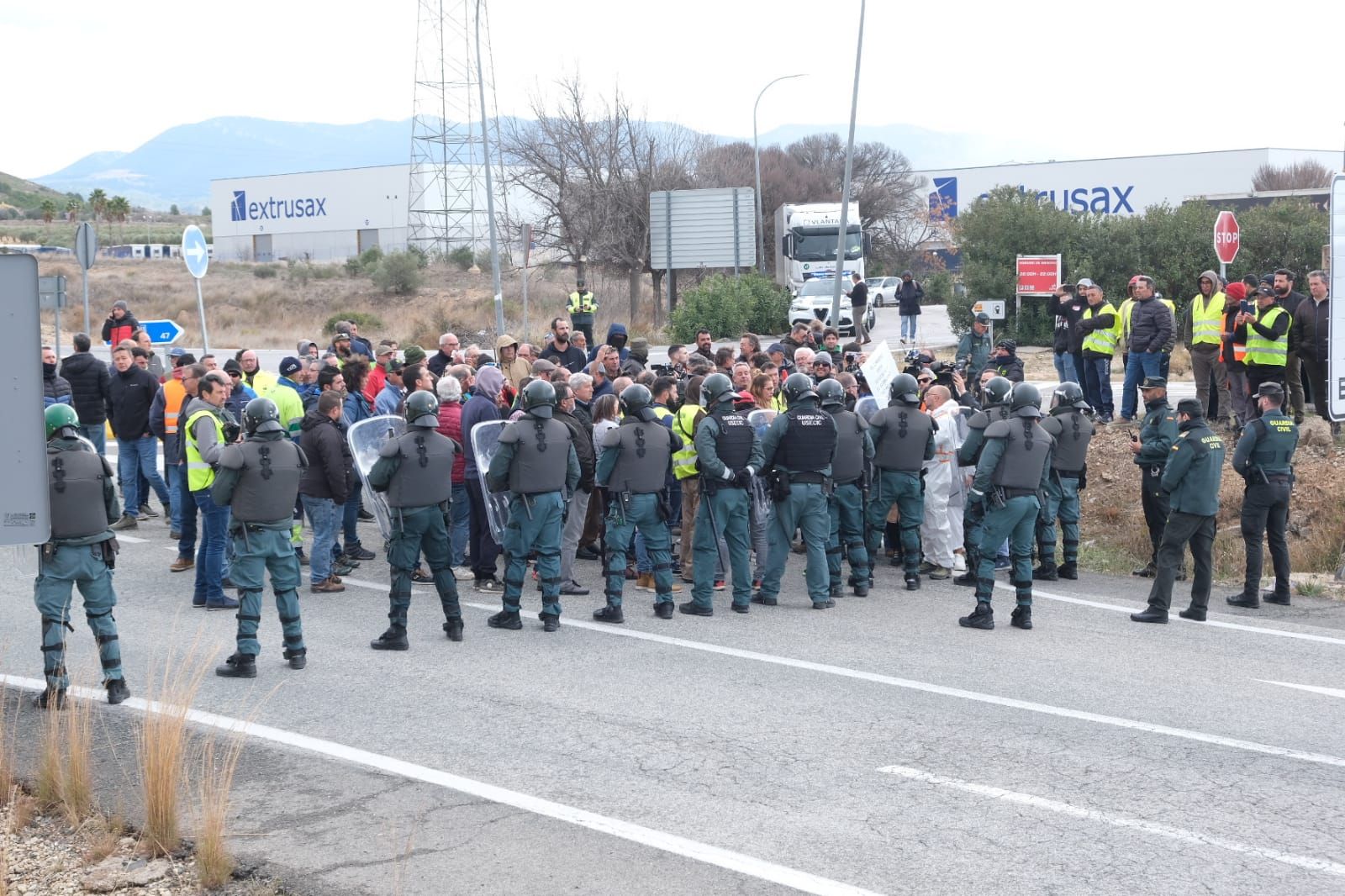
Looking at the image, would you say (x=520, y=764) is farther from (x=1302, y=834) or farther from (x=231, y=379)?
(x=231, y=379)

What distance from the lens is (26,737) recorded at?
26.0 ft

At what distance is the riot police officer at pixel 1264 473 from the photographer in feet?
37.7

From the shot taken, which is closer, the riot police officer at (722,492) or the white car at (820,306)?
the riot police officer at (722,492)

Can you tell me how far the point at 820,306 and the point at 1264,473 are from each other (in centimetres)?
2314

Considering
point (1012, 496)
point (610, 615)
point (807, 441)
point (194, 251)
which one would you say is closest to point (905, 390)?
point (807, 441)

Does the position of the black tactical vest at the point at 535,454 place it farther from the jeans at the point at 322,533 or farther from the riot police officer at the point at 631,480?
the jeans at the point at 322,533

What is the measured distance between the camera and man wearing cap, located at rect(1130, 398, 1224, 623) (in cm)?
1090

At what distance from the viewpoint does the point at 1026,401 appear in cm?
1107

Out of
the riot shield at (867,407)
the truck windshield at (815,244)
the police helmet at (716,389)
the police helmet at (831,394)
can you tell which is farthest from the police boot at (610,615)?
the truck windshield at (815,244)

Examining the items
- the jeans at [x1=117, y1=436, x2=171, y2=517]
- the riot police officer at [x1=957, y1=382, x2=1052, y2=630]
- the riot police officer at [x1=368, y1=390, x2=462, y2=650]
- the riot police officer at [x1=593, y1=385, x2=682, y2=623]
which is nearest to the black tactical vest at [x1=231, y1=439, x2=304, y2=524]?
the riot police officer at [x1=368, y1=390, x2=462, y2=650]

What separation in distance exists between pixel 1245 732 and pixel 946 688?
6.16 feet

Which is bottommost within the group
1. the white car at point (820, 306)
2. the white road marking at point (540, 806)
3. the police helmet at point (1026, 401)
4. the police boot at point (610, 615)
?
the white road marking at point (540, 806)

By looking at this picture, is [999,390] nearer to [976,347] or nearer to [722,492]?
[722,492]

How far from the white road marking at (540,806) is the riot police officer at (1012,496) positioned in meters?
5.14
